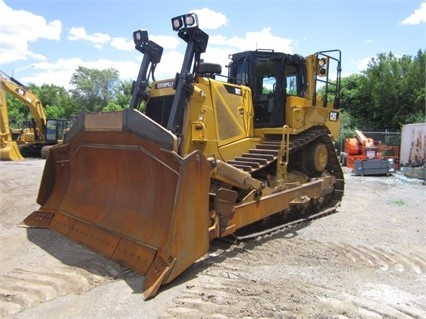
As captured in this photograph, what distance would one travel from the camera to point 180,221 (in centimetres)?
409

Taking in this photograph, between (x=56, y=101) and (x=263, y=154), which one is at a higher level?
(x=56, y=101)

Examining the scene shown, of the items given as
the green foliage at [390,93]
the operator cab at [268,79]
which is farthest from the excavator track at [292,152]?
the green foliage at [390,93]

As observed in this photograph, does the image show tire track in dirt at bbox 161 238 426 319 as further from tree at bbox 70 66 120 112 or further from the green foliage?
tree at bbox 70 66 120 112

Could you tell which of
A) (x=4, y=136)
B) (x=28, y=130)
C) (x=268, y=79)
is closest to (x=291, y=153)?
(x=268, y=79)

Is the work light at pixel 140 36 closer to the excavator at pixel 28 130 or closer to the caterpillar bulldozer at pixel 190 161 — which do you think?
the caterpillar bulldozer at pixel 190 161

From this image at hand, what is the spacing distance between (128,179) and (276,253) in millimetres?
2122

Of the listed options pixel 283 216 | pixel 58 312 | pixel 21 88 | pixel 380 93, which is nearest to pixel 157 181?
pixel 58 312

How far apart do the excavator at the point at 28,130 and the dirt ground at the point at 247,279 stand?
13.0 m

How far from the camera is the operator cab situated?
6965 mm

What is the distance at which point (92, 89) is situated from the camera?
170ft

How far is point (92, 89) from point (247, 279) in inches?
2011

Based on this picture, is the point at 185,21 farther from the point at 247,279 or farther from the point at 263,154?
the point at 247,279

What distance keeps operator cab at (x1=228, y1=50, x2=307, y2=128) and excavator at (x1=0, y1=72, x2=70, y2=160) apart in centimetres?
1339

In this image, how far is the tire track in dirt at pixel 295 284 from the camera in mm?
3592
